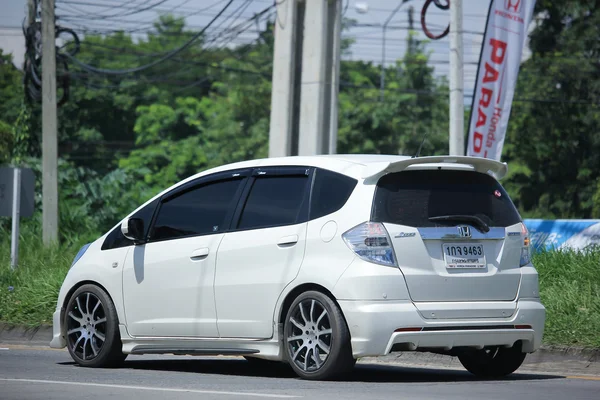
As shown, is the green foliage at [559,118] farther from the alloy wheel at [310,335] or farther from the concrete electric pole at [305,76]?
the alloy wheel at [310,335]

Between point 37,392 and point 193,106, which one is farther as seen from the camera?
point 193,106

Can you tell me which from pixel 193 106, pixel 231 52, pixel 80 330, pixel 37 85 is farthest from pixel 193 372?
pixel 231 52

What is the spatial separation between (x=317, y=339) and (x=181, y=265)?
156cm

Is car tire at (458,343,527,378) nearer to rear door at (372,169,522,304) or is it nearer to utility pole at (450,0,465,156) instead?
rear door at (372,169,522,304)

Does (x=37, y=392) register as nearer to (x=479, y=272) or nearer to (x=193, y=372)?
(x=193, y=372)

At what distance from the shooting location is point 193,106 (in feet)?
234

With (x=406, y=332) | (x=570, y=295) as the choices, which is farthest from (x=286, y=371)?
(x=570, y=295)

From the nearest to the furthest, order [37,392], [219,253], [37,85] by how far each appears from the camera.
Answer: [37,392] < [219,253] < [37,85]

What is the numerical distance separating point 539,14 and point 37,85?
28.3m

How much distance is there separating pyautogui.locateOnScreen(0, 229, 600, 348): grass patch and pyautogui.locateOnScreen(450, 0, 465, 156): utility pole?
2964 mm

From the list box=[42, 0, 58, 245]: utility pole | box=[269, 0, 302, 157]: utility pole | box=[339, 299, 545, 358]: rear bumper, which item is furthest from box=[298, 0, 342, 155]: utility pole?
box=[339, 299, 545, 358]: rear bumper

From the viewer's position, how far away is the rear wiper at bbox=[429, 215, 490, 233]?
8.30m

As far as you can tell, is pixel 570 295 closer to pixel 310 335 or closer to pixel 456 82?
pixel 310 335

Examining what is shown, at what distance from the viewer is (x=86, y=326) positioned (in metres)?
9.86
